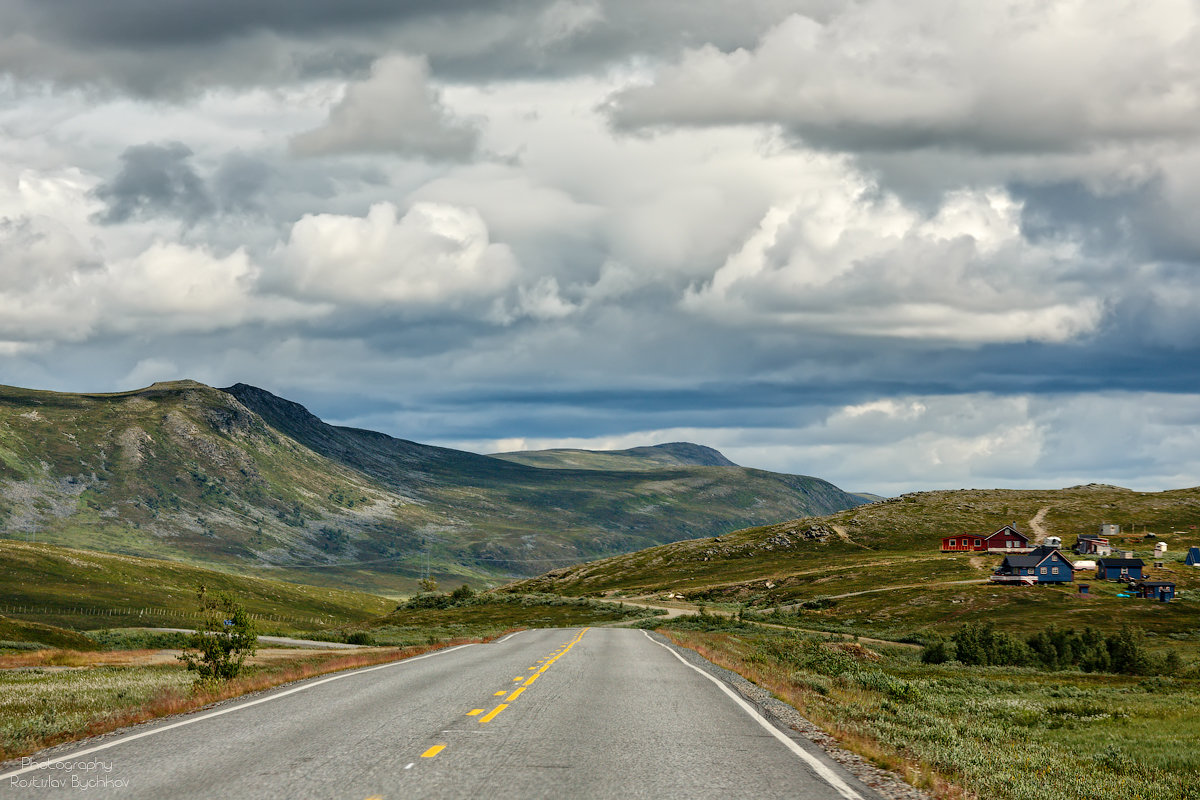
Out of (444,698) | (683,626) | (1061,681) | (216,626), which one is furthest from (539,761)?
(683,626)

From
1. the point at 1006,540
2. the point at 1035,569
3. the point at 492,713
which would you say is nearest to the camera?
the point at 492,713

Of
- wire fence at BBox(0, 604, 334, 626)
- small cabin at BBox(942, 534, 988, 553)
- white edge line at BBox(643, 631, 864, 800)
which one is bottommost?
wire fence at BBox(0, 604, 334, 626)

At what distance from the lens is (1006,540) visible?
605ft

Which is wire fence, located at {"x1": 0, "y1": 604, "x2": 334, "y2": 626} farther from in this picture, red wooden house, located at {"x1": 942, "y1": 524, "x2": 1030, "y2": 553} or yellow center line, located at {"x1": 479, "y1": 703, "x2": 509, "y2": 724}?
yellow center line, located at {"x1": 479, "y1": 703, "x2": 509, "y2": 724}

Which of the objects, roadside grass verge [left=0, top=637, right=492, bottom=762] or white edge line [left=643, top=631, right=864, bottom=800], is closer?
white edge line [left=643, top=631, right=864, bottom=800]

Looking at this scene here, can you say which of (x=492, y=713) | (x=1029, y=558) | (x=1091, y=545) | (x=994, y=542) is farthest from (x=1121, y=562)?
(x=492, y=713)

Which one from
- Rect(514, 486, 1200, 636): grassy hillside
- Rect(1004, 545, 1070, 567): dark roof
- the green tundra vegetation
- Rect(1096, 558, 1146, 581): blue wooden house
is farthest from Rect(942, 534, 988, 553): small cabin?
the green tundra vegetation

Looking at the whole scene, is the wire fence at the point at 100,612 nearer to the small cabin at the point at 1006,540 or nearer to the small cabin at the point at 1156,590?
the small cabin at the point at 1006,540

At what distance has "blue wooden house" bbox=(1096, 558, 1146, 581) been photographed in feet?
465

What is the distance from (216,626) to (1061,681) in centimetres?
4377

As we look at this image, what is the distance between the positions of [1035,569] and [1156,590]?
1836 centimetres

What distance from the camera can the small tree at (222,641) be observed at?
2909 cm

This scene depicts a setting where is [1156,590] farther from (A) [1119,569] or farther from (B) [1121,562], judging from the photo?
(B) [1121,562]

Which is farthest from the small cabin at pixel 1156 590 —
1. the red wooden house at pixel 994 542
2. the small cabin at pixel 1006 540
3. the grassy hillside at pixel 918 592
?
the small cabin at pixel 1006 540
